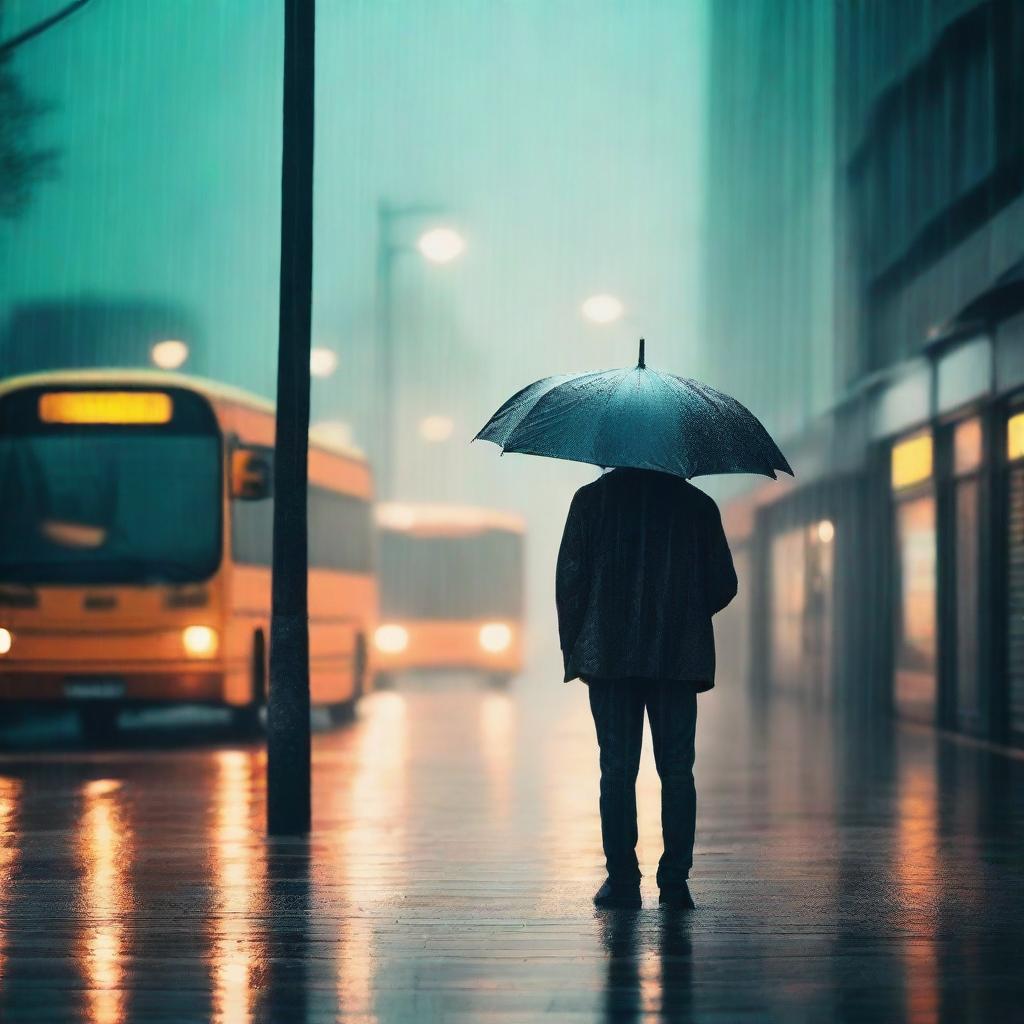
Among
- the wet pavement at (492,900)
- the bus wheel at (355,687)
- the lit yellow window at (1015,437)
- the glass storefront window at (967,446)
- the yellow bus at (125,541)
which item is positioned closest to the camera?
the wet pavement at (492,900)

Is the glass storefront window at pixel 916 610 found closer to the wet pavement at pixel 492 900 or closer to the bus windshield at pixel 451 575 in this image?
the wet pavement at pixel 492 900

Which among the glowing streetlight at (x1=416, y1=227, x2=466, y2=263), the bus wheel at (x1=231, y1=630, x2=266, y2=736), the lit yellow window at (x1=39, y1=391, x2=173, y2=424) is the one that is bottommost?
the bus wheel at (x1=231, y1=630, x2=266, y2=736)

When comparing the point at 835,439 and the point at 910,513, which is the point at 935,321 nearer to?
the point at 910,513

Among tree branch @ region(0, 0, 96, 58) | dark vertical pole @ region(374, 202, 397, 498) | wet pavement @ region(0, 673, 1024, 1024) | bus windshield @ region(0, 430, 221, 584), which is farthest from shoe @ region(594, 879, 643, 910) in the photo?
dark vertical pole @ region(374, 202, 397, 498)

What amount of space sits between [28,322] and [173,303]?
908 centimetres

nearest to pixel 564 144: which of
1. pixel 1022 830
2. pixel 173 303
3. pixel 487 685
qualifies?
pixel 487 685

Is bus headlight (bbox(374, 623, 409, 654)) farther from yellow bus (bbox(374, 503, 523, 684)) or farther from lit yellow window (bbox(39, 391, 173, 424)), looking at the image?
lit yellow window (bbox(39, 391, 173, 424))

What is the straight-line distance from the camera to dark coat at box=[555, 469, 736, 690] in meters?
7.49

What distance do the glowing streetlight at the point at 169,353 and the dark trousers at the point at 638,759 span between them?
1656 inches

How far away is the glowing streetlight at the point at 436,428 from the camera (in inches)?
1080

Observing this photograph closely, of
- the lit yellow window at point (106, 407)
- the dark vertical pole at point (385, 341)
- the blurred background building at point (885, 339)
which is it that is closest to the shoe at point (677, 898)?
the blurred background building at point (885, 339)

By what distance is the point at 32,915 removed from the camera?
7422 millimetres

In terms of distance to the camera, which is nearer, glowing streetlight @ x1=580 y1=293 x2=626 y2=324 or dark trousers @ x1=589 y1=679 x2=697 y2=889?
dark trousers @ x1=589 y1=679 x2=697 y2=889

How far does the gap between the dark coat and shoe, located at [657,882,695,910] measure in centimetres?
74
